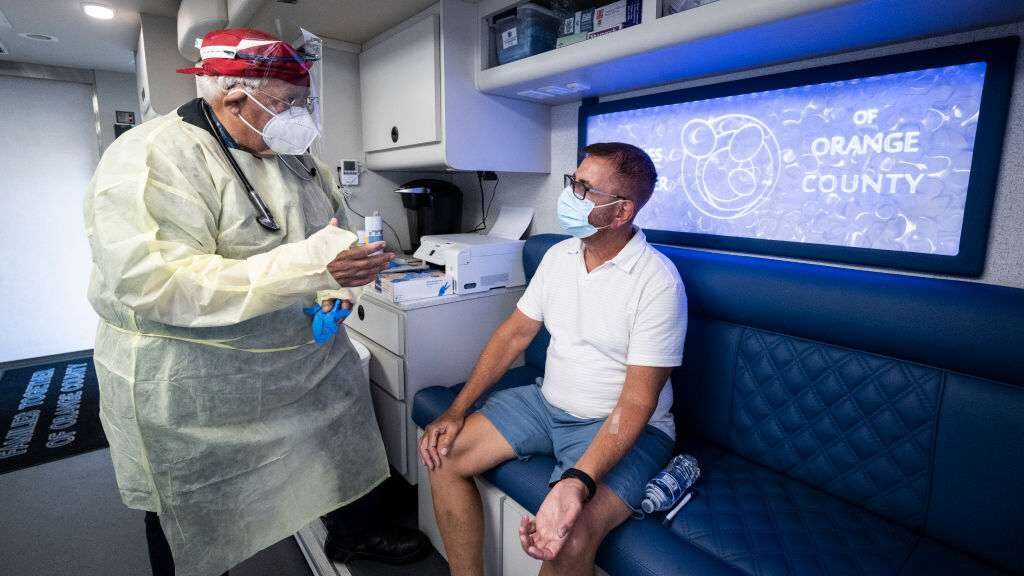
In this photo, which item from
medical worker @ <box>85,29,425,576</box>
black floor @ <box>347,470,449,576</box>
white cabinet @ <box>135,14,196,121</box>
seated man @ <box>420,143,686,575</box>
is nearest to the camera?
medical worker @ <box>85,29,425,576</box>

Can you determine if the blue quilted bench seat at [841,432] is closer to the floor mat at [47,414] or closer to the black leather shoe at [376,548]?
the black leather shoe at [376,548]

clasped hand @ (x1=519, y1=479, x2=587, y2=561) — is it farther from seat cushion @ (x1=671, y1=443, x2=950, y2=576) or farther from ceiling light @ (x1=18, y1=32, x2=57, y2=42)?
ceiling light @ (x1=18, y1=32, x2=57, y2=42)

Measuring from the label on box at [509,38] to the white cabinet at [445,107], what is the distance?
13cm

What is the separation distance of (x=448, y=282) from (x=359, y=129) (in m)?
1.08

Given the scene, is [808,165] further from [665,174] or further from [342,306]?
[342,306]

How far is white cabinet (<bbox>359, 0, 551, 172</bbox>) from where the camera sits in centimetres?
194

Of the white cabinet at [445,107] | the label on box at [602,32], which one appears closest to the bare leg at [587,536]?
the label on box at [602,32]

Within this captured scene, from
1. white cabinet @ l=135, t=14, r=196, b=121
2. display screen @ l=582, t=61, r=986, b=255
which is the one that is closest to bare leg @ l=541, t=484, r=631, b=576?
display screen @ l=582, t=61, r=986, b=255

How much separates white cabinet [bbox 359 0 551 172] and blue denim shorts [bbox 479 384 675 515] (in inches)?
39.3

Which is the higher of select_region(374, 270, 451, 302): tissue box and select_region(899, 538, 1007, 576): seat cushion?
select_region(374, 270, 451, 302): tissue box

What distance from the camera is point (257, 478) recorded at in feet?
4.23

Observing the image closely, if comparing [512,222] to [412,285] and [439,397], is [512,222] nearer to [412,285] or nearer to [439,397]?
[412,285]

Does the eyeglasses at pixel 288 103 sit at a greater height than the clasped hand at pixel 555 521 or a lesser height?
greater

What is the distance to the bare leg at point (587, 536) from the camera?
1096 millimetres
